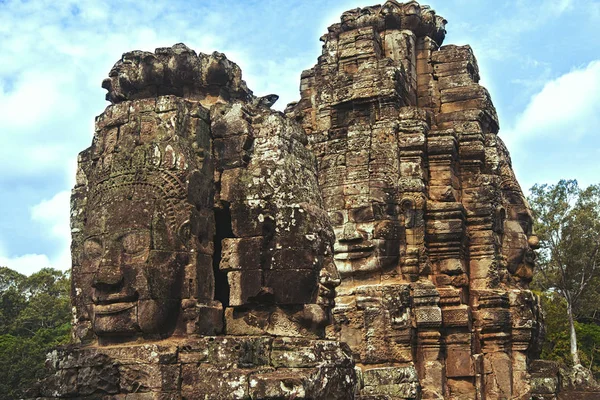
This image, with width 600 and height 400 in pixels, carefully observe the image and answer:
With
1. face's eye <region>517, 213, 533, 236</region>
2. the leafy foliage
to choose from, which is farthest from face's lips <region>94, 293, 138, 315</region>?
the leafy foliage

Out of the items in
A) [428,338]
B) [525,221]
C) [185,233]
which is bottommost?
[428,338]

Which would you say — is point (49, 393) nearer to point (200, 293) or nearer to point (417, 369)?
point (200, 293)

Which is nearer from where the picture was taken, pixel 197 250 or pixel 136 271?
pixel 136 271

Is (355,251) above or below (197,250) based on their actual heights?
above

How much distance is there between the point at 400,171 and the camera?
1370 cm

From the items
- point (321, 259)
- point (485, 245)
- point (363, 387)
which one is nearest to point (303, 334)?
point (321, 259)

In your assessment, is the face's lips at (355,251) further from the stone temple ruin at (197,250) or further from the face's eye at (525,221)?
the face's eye at (525,221)

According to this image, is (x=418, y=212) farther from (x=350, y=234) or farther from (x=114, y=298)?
(x=114, y=298)

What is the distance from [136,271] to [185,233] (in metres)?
Result: 0.51

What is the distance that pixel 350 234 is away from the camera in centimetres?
1312

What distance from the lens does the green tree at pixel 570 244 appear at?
36281 millimetres

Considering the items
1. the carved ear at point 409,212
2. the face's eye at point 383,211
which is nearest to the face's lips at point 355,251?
the face's eye at point 383,211

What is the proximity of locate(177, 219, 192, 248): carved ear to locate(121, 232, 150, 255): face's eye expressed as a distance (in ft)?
0.85

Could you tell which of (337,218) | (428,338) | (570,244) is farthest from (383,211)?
(570,244)
